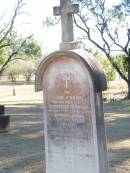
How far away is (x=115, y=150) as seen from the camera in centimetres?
1067

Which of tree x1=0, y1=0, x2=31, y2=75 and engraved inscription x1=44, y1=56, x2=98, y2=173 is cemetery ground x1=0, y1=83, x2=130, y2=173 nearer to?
engraved inscription x1=44, y1=56, x2=98, y2=173

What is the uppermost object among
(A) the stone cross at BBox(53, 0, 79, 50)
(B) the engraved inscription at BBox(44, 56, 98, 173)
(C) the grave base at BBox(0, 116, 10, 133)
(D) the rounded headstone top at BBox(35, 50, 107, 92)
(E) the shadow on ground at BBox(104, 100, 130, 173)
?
(A) the stone cross at BBox(53, 0, 79, 50)

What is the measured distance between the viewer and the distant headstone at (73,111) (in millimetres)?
6934

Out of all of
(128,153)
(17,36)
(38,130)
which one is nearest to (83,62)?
(128,153)

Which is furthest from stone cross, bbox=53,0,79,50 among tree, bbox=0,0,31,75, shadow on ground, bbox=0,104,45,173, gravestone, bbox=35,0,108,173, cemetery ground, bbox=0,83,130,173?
tree, bbox=0,0,31,75

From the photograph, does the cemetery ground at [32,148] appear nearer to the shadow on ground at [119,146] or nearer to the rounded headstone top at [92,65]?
the shadow on ground at [119,146]

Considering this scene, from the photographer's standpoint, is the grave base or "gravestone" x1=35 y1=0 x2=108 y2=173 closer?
"gravestone" x1=35 y1=0 x2=108 y2=173

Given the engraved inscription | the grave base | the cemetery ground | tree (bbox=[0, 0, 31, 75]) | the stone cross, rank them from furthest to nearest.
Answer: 1. tree (bbox=[0, 0, 31, 75])
2. the grave base
3. the cemetery ground
4. the stone cross
5. the engraved inscription

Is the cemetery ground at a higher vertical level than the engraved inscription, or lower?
lower

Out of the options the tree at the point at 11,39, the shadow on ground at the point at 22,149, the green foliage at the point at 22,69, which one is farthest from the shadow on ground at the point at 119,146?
the green foliage at the point at 22,69

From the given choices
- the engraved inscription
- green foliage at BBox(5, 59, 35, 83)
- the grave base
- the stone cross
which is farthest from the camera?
green foliage at BBox(5, 59, 35, 83)

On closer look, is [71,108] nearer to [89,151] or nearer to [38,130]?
[89,151]

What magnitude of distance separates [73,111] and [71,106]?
0.25ft

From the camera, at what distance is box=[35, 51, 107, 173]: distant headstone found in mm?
6934
